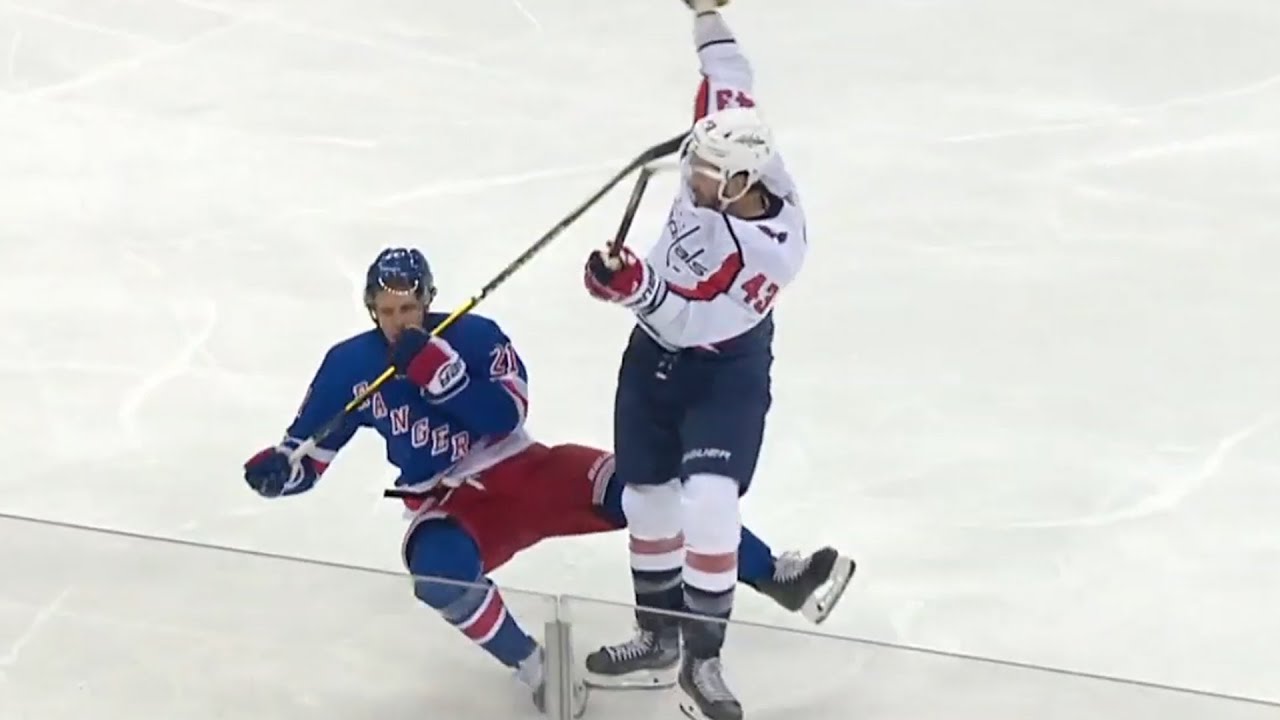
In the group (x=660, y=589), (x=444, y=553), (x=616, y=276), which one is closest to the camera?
(x=616, y=276)

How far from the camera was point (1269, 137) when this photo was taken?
13.4ft

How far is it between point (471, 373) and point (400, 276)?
133mm

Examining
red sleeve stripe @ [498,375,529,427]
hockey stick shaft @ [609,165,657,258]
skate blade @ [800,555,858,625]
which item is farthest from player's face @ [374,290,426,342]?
skate blade @ [800,555,858,625]

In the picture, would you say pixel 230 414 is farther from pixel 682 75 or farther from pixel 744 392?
pixel 682 75

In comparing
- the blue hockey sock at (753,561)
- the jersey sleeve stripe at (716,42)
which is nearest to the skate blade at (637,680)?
the blue hockey sock at (753,561)

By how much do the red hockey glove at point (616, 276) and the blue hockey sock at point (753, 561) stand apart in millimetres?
490

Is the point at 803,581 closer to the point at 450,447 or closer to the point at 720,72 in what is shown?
the point at 450,447

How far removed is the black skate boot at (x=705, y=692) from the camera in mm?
2039

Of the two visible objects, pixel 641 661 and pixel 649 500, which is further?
pixel 649 500

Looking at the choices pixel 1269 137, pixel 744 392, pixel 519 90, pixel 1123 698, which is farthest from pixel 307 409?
pixel 1269 137

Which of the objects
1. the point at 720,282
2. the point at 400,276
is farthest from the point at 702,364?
the point at 400,276

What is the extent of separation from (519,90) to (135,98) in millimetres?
839

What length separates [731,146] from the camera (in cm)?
193

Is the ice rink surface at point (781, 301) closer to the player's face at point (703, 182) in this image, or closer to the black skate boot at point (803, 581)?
the black skate boot at point (803, 581)
